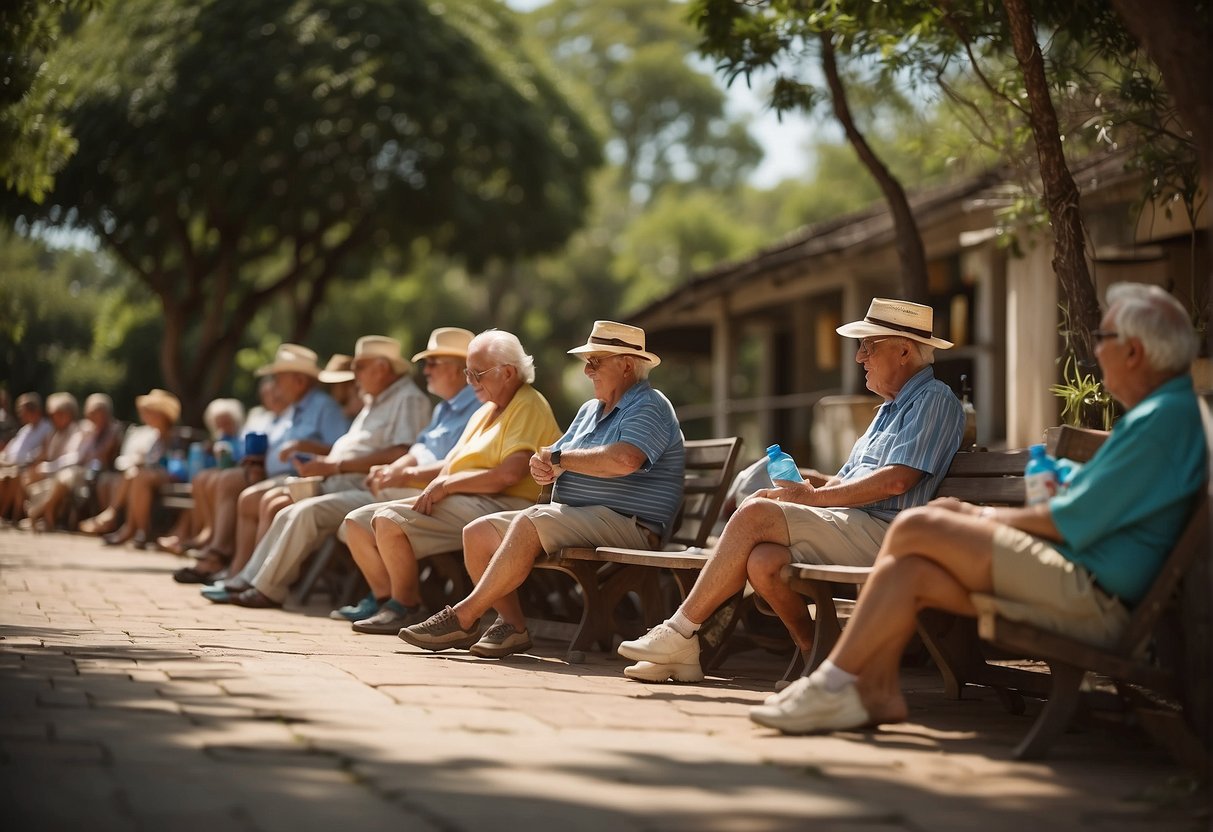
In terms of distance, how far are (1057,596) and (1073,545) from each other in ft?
0.52

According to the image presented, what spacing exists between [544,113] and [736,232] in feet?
89.9

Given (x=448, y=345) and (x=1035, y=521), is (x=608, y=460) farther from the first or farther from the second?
(x=1035, y=521)

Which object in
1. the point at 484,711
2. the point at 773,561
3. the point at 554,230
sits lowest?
the point at 484,711

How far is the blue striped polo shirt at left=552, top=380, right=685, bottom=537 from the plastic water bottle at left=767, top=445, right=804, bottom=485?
2.58ft

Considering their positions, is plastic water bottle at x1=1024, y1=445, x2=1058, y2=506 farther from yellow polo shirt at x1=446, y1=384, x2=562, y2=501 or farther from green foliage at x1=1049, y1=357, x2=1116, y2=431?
yellow polo shirt at x1=446, y1=384, x2=562, y2=501

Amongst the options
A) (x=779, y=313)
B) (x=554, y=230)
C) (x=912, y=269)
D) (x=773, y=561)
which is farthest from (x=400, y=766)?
(x=554, y=230)

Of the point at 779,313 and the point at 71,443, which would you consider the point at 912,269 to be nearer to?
the point at 71,443

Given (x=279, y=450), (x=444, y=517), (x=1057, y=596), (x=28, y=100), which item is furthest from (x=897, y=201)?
(x=28, y=100)

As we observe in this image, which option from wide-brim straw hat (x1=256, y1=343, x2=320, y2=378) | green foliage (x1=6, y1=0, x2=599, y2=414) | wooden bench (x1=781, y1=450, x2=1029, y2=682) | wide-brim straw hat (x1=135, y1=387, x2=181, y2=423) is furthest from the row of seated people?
green foliage (x1=6, y1=0, x2=599, y2=414)

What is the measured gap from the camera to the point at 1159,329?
14.8 feet

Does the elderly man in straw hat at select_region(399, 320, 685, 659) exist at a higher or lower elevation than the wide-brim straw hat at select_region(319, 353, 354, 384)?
lower

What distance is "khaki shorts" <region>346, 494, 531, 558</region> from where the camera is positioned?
791cm

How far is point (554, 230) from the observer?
84.7ft

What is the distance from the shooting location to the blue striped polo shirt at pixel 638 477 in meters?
7.15
